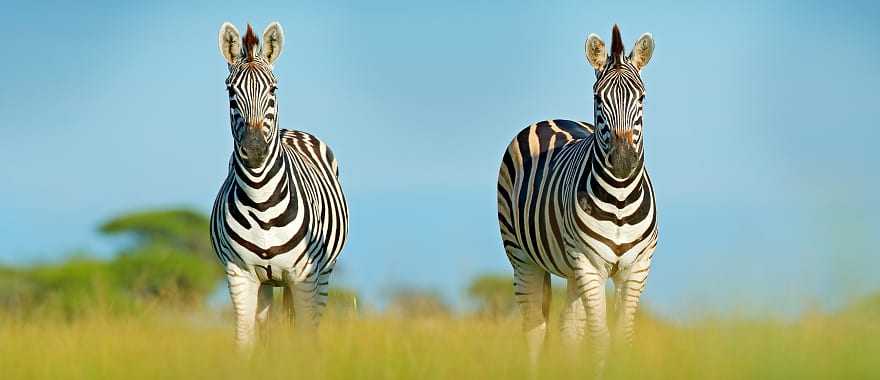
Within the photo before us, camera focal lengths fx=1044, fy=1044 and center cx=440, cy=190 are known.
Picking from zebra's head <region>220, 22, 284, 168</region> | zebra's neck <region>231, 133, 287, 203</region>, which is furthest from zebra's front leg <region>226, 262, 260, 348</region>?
zebra's head <region>220, 22, 284, 168</region>

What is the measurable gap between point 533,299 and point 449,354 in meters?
2.26

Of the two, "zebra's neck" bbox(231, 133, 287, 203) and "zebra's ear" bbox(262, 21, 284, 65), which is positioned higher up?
"zebra's ear" bbox(262, 21, 284, 65)

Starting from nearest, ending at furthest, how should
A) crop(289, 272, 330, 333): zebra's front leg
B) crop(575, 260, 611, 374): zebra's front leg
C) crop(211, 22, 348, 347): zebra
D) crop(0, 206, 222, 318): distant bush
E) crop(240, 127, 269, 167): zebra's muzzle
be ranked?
crop(575, 260, 611, 374): zebra's front leg → crop(240, 127, 269, 167): zebra's muzzle → crop(211, 22, 348, 347): zebra → crop(289, 272, 330, 333): zebra's front leg → crop(0, 206, 222, 318): distant bush

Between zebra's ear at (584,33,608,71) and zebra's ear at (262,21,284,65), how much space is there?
9.35 feet

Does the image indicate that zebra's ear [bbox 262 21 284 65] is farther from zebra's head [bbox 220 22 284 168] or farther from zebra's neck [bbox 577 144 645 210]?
zebra's neck [bbox 577 144 645 210]

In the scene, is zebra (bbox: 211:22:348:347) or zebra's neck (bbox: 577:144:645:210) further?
zebra (bbox: 211:22:348:347)

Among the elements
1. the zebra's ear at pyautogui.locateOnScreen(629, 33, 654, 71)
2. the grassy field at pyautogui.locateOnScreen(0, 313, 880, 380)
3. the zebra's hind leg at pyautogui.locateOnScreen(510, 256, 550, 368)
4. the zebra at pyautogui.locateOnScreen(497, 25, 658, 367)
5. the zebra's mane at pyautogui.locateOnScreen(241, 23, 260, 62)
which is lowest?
the grassy field at pyautogui.locateOnScreen(0, 313, 880, 380)

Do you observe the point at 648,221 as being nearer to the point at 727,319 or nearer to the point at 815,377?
the point at 727,319

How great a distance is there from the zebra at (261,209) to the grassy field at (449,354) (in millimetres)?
518

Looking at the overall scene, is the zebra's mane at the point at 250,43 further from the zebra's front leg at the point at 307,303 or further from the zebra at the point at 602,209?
the zebra at the point at 602,209

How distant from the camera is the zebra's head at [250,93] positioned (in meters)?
9.10

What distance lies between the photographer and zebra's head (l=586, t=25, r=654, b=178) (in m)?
8.62

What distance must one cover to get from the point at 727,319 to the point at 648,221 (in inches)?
44.8

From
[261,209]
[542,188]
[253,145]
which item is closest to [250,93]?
[253,145]
